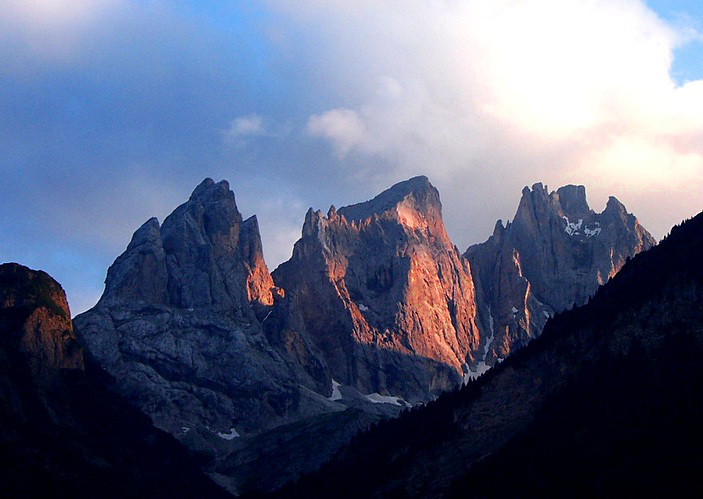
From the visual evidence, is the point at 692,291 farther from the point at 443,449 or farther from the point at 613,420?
the point at 443,449

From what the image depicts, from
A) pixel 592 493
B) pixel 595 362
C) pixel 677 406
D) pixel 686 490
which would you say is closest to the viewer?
pixel 686 490

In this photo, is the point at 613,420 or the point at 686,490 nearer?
the point at 686,490

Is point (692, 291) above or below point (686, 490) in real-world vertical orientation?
above

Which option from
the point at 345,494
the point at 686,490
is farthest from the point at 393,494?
the point at 686,490

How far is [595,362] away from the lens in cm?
19450

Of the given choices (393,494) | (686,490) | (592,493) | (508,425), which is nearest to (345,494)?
(393,494)

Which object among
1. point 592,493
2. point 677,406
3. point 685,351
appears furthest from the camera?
point 685,351

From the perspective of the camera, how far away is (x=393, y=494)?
619 ft

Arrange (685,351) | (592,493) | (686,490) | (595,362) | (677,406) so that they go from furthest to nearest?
1. (595,362)
2. (685,351)
3. (677,406)
4. (592,493)
5. (686,490)

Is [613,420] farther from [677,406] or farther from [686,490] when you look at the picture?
[686,490]

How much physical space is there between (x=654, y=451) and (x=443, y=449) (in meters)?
46.7

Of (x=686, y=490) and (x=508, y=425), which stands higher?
(x=508, y=425)

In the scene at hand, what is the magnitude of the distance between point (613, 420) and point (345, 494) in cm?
4623

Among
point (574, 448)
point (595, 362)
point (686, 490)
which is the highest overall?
point (595, 362)
